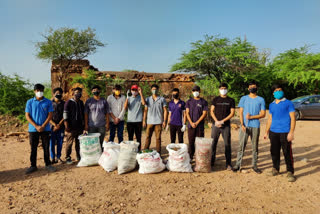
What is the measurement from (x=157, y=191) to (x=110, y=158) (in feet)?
4.21

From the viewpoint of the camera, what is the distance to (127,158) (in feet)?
12.7

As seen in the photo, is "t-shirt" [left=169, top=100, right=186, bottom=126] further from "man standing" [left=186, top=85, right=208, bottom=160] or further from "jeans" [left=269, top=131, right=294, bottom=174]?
"jeans" [left=269, top=131, right=294, bottom=174]

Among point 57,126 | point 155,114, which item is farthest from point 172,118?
point 57,126

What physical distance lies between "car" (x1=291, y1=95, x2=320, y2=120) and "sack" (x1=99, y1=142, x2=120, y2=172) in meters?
10.7

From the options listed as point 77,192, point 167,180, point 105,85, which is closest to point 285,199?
point 167,180

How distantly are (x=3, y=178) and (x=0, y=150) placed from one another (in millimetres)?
2858

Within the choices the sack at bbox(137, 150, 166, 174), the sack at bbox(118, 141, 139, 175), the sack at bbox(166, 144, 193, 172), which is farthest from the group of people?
the sack at bbox(137, 150, 166, 174)

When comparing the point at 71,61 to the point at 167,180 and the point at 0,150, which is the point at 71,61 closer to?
the point at 0,150

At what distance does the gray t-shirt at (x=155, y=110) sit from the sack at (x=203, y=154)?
1093 millimetres

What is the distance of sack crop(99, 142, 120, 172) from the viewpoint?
3.95 metres

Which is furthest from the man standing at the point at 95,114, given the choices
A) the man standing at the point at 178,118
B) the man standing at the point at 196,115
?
the man standing at the point at 196,115

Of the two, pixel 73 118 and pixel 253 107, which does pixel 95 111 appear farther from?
pixel 253 107

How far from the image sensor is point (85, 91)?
1062 cm

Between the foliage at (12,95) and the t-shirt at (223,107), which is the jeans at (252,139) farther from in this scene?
the foliage at (12,95)
